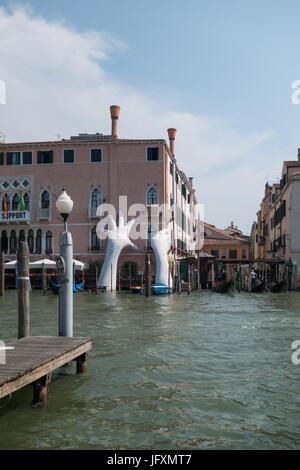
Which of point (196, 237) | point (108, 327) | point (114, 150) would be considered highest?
point (114, 150)

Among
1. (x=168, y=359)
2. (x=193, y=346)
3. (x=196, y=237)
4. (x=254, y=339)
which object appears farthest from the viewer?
(x=196, y=237)

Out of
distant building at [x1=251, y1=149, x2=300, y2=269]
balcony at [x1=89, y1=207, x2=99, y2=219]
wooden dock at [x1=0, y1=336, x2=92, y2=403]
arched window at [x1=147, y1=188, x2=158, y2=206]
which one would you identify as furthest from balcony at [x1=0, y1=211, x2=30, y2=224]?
wooden dock at [x1=0, y1=336, x2=92, y2=403]

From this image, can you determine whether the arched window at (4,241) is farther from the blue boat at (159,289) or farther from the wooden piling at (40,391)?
the wooden piling at (40,391)

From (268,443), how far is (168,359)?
3469mm

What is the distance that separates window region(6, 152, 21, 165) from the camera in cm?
3158

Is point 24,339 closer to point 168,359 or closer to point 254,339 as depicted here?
point 168,359

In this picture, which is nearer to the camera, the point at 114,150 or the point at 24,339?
the point at 24,339

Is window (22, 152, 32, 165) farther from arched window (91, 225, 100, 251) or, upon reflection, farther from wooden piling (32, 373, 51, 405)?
wooden piling (32, 373, 51, 405)

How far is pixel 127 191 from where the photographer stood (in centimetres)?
3022

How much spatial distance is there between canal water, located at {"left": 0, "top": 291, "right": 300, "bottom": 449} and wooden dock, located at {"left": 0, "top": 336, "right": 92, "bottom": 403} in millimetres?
260

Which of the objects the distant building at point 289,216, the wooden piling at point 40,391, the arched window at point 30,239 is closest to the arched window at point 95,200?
the arched window at point 30,239

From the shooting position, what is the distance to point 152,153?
1188 inches

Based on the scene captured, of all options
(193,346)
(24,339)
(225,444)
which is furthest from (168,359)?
(225,444)

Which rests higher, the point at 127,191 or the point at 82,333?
the point at 127,191
